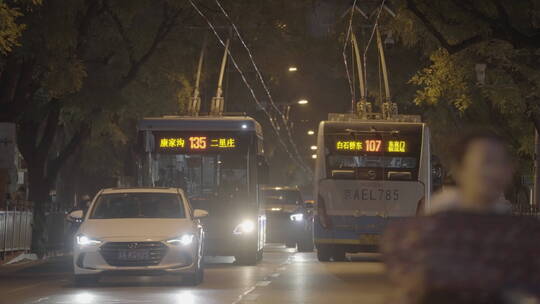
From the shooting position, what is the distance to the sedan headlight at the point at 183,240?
20748 mm

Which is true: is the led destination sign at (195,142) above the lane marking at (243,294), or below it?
above

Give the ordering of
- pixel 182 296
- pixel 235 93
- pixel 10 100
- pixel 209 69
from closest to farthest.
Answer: pixel 182 296
pixel 10 100
pixel 209 69
pixel 235 93

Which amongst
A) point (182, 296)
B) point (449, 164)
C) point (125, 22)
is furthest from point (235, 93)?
point (449, 164)

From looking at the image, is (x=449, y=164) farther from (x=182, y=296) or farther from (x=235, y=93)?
(x=235, y=93)

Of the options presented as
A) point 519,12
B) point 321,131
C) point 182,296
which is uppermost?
point 519,12

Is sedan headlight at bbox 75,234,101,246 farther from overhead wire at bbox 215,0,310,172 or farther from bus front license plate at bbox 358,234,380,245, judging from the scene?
overhead wire at bbox 215,0,310,172

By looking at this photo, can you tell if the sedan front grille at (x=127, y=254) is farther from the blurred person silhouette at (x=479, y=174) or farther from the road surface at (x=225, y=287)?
the blurred person silhouette at (x=479, y=174)

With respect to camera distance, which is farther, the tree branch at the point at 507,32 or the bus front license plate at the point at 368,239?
the bus front license plate at the point at 368,239

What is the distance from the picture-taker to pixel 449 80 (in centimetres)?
2973

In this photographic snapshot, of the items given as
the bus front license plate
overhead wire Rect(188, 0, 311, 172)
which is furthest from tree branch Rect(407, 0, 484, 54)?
overhead wire Rect(188, 0, 311, 172)

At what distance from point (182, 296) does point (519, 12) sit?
428 inches

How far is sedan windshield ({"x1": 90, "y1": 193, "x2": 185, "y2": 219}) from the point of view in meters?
21.7

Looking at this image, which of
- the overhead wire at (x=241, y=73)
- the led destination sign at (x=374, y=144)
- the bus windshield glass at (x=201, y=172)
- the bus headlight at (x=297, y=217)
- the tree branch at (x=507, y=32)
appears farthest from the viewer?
the bus headlight at (x=297, y=217)

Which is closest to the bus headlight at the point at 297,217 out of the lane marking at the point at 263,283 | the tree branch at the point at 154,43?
the tree branch at the point at 154,43
